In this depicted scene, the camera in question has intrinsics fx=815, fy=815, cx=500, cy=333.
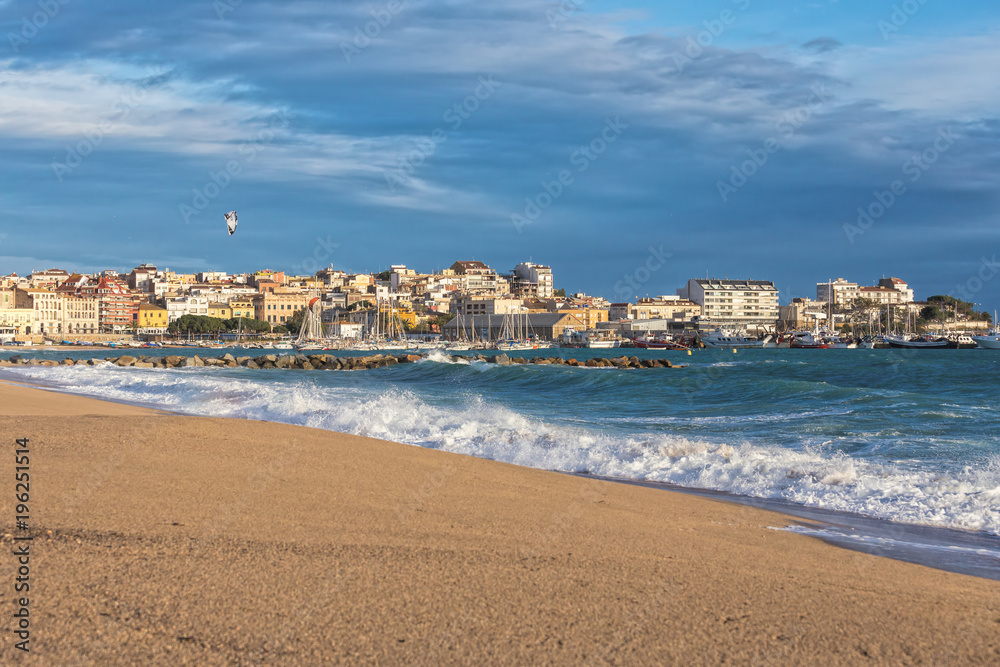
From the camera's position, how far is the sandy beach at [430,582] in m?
3.56

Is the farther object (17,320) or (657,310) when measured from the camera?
(657,310)

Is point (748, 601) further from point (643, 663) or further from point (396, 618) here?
point (396, 618)

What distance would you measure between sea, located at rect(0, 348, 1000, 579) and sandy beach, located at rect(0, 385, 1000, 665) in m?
1.53

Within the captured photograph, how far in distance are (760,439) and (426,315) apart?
516 ft

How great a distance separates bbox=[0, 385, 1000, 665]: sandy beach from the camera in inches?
140

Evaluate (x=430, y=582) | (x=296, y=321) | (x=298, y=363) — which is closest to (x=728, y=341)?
(x=296, y=321)

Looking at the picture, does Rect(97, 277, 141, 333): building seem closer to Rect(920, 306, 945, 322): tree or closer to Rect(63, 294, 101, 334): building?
Rect(63, 294, 101, 334): building

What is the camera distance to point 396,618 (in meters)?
3.82

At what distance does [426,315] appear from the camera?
A: 170 meters

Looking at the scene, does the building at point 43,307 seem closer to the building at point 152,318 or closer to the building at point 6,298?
the building at point 6,298

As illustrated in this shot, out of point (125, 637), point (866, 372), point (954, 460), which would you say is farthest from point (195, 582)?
point (866, 372)

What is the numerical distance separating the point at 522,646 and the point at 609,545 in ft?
6.84

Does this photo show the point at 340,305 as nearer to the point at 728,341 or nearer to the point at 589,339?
the point at 589,339

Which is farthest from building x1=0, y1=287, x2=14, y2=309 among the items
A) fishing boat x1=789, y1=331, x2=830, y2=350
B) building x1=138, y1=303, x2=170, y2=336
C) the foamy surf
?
the foamy surf
